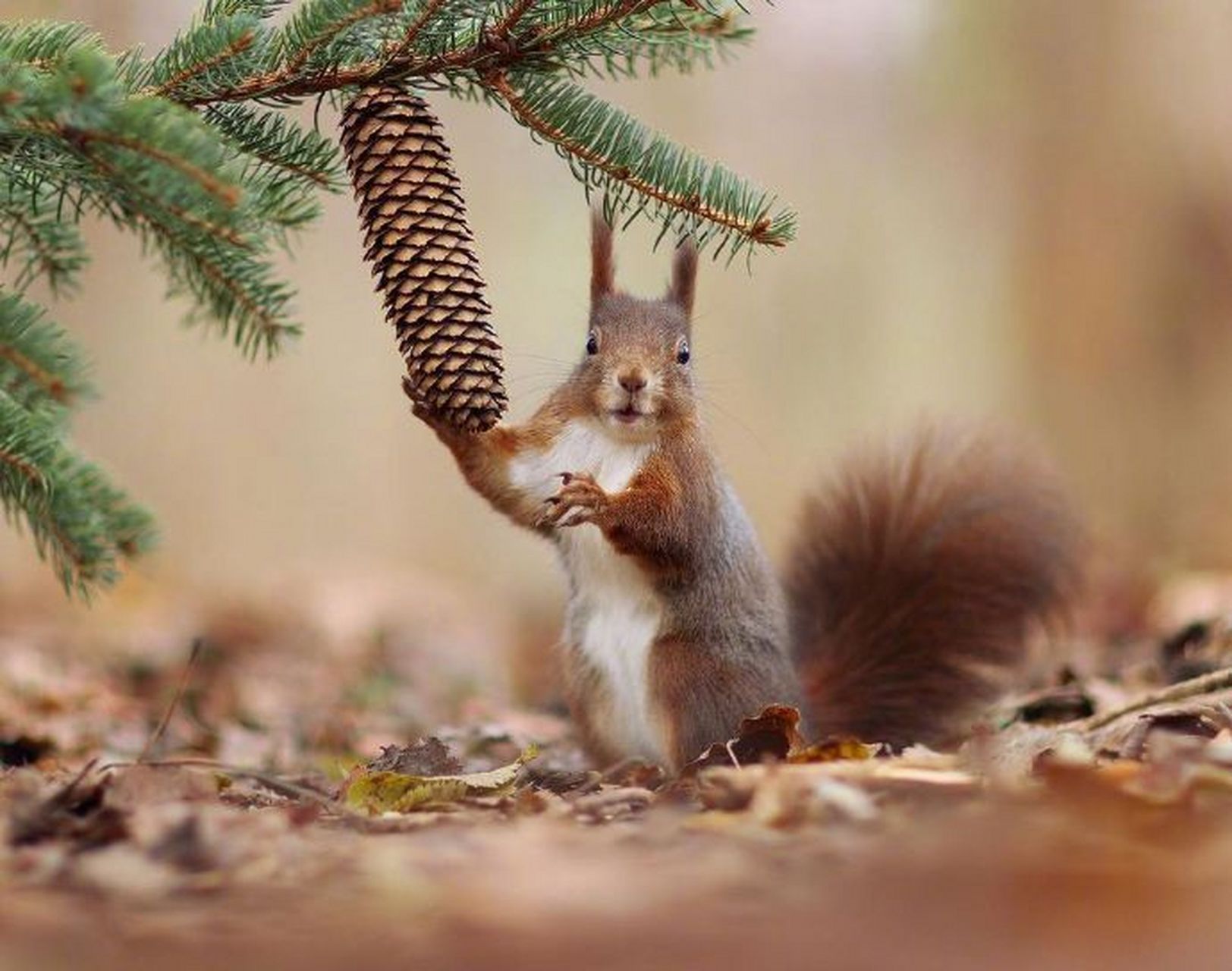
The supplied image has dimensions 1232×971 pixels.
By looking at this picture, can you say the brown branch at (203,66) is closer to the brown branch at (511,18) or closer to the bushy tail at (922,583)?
the brown branch at (511,18)

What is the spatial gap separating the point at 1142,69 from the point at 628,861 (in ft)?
26.8

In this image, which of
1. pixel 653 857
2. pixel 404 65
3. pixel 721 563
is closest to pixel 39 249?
pixel 404 65

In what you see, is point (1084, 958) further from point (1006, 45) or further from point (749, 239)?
point (1006, 45)

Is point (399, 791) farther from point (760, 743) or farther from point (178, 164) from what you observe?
point (178, 164)

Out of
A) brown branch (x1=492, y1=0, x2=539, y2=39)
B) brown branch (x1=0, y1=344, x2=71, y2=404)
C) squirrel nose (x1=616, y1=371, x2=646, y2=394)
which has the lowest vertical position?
brown branch (x1=0, y1=344, x2=71, y2=404)

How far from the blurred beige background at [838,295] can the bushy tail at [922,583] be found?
5386 mm

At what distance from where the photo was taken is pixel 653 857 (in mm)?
1469

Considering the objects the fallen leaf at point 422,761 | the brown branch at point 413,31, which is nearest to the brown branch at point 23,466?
the fallen leaf at point 422,761

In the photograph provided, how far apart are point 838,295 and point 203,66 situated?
28.1 ft

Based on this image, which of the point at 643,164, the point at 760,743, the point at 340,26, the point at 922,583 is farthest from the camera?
the point at 922,583

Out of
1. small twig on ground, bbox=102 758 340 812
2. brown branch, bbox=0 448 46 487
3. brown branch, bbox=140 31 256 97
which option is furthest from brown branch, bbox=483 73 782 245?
small twig on ground, bbox=102 758 340 812

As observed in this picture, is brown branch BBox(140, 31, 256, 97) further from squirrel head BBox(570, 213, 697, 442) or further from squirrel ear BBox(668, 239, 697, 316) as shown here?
squirrel ear BBox(668, 239, 697, 316)

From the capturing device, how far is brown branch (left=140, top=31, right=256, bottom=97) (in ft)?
6.25

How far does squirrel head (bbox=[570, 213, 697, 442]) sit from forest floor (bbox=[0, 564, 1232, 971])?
540 mm
